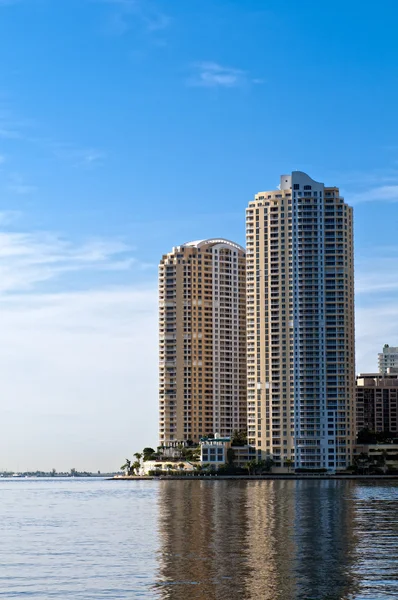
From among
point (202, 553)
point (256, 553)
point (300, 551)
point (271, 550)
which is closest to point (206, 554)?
point (202, 553)

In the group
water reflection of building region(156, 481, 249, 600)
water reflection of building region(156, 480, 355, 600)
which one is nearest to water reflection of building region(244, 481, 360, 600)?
water reflection of building region(156, 480, 355, 600)

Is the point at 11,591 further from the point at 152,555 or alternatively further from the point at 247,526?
the point at 247,526

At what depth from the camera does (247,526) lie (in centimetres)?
10456

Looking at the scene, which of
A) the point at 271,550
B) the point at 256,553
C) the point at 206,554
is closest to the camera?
the point at 206,554

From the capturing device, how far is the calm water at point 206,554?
61906 mm

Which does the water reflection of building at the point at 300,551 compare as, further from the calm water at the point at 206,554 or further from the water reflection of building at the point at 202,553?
the water reflection of building at the point at 202,553

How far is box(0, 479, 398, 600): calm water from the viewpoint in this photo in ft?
203

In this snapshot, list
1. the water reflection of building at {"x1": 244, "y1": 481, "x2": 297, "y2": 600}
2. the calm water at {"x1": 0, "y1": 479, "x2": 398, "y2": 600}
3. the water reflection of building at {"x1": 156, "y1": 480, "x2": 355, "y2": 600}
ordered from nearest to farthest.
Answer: the water reflection of building at {"x1": 244, "y1": 481, "x2": 297, "y2": 600} < the water reflection of building at {"x1": 156, "y1": 480, "x2": 355, "y2": 600} < the calm water at {"x1": 0, "y1": 479, "x2": 398, "y2": 600}

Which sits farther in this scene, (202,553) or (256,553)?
(202,553)

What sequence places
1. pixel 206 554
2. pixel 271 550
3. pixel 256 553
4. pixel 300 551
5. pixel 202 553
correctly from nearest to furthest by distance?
pixel 206 554 < pixel 256 553 < pixel 202 553 < pixel 300 551 < pixel 271 550

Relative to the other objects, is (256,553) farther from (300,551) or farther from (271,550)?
(300,551)

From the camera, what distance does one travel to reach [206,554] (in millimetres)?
78062

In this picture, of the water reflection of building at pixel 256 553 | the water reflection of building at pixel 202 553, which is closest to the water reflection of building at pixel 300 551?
the water reflection of building at pixel 256 553

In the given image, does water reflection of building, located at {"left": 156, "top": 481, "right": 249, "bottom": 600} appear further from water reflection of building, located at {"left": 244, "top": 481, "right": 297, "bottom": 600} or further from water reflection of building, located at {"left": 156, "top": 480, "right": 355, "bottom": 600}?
water reflection of building, located at {"left": 244, "top": 481, "right": 297, "bottom": 600}
